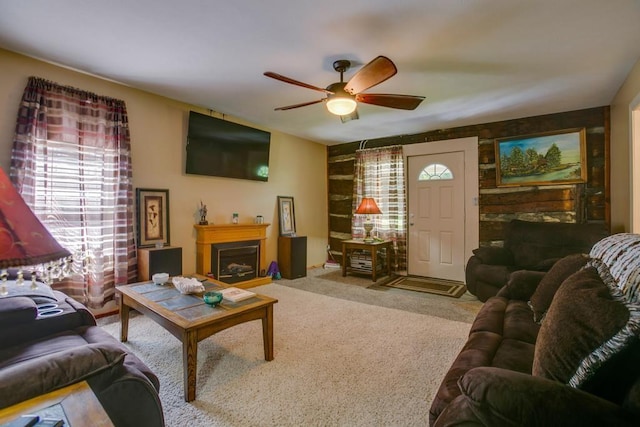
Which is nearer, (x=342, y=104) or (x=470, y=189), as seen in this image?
(x=342, y=104)

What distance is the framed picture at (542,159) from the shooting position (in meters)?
3.86

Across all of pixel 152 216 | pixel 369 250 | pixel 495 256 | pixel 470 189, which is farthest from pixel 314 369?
pixel 470 189

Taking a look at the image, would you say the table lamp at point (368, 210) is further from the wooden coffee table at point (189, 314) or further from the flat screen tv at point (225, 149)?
the wooden coffee table at point (189, 314)

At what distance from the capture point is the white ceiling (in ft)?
6.41

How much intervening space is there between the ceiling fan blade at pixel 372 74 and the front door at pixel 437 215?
2.84 m

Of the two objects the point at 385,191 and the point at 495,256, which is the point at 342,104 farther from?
the point at 385,191

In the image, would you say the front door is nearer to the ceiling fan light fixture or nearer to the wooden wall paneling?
the wooden wall paneling

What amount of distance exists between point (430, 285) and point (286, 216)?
2.47 meters

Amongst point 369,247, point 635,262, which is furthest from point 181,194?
point 635,262

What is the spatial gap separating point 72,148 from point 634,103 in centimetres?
510

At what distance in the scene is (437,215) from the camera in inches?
192

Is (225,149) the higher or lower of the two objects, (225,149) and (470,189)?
the higher

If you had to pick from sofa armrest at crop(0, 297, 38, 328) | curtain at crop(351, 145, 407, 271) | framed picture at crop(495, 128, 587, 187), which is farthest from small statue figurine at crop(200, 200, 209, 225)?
framed picture at crop(495, 128, 587, 187)

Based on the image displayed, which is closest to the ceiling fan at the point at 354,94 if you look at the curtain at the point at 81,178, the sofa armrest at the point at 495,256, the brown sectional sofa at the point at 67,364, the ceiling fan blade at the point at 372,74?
the ceiling fan blade at the point at 372,74
